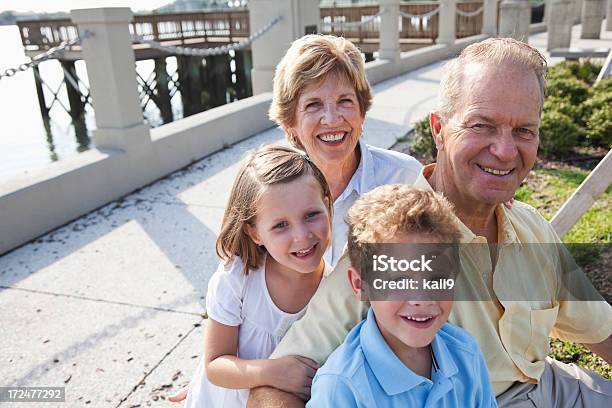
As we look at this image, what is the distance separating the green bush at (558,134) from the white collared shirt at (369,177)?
3.83 metres

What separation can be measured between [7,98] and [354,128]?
23.7 metres

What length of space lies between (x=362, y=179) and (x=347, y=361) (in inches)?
51.5

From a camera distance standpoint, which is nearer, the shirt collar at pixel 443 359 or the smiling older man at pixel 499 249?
the shirt collar at pixel 443 359

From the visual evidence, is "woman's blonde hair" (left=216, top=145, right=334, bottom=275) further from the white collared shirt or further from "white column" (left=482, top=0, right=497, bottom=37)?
"white column" (left=482, top=0, right=497, bottom=37)

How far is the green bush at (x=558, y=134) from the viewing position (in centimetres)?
583

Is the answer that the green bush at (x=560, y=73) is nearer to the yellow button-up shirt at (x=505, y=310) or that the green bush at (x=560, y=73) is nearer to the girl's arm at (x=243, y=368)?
the yellow button-up shirt at (x=505, y=310)

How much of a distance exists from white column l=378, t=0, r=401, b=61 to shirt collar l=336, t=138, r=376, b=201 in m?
10.5

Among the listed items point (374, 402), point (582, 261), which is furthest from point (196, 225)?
point (374, 402)

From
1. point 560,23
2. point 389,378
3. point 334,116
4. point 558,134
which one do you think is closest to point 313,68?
point 334,116

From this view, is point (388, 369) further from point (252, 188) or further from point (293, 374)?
point (252, 188)

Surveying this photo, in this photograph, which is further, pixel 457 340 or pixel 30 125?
pixel 30 125

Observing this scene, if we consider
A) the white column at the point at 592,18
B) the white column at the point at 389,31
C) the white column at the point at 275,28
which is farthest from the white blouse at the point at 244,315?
the white column at the point at 592,18

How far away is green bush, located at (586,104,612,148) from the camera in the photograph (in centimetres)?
584

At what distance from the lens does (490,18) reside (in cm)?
1938
